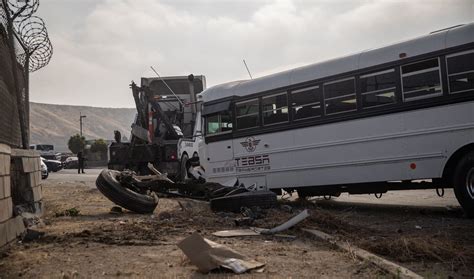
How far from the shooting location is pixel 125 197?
8.43 meters

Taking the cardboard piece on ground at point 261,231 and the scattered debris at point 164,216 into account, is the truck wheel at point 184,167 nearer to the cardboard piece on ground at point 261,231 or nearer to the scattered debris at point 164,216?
the scattered debris at point 164,216

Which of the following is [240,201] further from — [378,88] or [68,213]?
[378,88]

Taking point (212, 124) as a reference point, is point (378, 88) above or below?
above

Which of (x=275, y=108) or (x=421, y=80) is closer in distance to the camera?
(x=421, y=80)

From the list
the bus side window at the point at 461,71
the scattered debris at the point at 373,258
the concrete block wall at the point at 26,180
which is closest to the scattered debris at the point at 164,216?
the concrete block wall at the point at 26,180

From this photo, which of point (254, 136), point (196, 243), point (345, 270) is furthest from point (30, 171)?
point (254, 136)

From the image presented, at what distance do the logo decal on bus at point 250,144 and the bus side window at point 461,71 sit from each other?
14.7ft

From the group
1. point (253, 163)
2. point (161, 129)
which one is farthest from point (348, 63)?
point (161, 129)

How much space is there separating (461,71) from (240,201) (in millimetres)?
4223

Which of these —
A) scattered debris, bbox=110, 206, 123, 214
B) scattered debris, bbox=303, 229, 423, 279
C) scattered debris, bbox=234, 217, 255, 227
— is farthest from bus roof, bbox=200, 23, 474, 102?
scattered debris, bbox=110, 206, 123, 214

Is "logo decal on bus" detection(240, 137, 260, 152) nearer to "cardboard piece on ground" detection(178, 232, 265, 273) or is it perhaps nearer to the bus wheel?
the bus wheel

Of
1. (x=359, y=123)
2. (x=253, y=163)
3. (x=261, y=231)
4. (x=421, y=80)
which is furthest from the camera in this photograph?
(x=253, y=163)

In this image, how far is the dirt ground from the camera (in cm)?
438

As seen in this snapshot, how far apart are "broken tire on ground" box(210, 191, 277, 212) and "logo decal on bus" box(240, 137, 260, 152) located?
253cm
